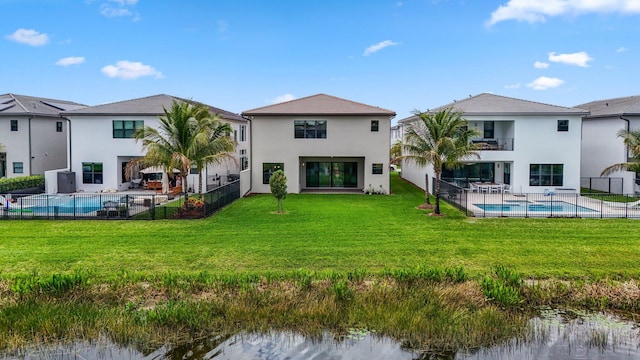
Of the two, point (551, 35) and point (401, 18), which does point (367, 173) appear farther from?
point (551, 35)

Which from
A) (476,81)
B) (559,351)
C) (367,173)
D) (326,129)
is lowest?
(559,351)

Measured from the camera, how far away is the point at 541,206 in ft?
76.7

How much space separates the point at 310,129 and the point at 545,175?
1439cm

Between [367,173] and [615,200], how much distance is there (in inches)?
526

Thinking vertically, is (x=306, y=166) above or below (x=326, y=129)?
below

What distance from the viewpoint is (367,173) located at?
30.0m

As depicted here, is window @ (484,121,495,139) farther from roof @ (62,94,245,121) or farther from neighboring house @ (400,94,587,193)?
roof @ (62,94,245,121)

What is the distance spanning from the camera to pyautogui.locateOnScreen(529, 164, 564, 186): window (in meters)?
29.6

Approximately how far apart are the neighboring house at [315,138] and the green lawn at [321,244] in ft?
29.4

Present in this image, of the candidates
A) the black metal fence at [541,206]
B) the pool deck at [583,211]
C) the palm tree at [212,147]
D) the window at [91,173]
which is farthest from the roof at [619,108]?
the window at [91,173]

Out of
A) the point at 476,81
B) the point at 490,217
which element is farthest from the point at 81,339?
the point at 476,81

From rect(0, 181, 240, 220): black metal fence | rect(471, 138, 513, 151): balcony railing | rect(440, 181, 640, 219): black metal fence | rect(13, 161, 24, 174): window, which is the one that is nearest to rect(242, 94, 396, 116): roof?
rect(471, 138, 513, 151): balcony railing

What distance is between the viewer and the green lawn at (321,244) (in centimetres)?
1288

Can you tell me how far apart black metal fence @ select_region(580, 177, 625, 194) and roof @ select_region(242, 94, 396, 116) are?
14.2 meters
